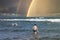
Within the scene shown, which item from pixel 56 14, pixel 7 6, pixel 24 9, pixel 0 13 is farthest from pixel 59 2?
pixel 0 13

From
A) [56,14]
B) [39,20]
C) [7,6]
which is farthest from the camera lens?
[39,20]

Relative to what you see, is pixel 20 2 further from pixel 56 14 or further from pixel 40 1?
pixel 56 14

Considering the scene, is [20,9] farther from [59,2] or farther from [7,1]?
[59,2]

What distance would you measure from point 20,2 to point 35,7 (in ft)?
3.36

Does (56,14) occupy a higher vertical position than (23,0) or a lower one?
lower

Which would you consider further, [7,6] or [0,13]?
[0,13]

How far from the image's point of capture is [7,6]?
9.19m

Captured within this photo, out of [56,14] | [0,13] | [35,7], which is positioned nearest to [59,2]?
[56,14]

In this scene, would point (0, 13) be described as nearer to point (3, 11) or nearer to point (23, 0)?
point (3, 11)

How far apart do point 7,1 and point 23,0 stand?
3.34 ft

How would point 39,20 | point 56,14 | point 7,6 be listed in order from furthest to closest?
point 39,20 < point 56,14 < point 7,6

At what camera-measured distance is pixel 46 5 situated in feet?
31.0

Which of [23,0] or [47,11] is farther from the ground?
[23,0]

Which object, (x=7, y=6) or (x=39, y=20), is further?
(x=39, y=20)
